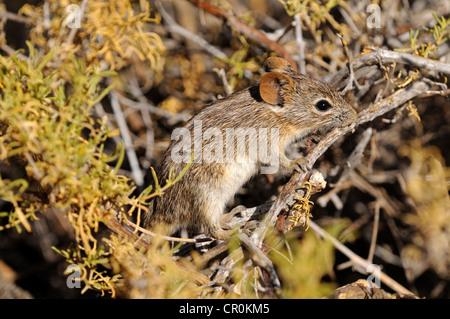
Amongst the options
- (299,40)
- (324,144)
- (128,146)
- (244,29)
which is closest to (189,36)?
(244,29)

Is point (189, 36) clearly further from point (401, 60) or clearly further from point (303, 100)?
point (401, 60)

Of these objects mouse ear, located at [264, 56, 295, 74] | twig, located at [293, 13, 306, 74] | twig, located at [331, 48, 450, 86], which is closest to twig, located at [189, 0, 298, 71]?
twig, located at [293, 13, 306, 74]

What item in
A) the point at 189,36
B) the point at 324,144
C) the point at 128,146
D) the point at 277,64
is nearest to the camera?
the point at 324,144

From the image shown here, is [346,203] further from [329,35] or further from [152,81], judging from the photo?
[152,81]

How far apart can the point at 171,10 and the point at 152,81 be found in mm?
1427

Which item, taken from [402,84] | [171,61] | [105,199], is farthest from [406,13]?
[105,199]

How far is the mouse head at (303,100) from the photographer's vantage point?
2764mm

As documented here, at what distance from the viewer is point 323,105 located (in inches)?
112

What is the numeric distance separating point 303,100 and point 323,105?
0.15m

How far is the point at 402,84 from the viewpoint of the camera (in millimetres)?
2701

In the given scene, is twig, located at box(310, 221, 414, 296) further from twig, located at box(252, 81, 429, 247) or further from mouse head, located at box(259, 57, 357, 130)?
mouse head, located at box(259, 57, 357, 130)

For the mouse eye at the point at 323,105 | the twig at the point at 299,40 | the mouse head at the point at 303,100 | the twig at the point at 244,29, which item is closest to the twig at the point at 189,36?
the twig at the point at 244,29
